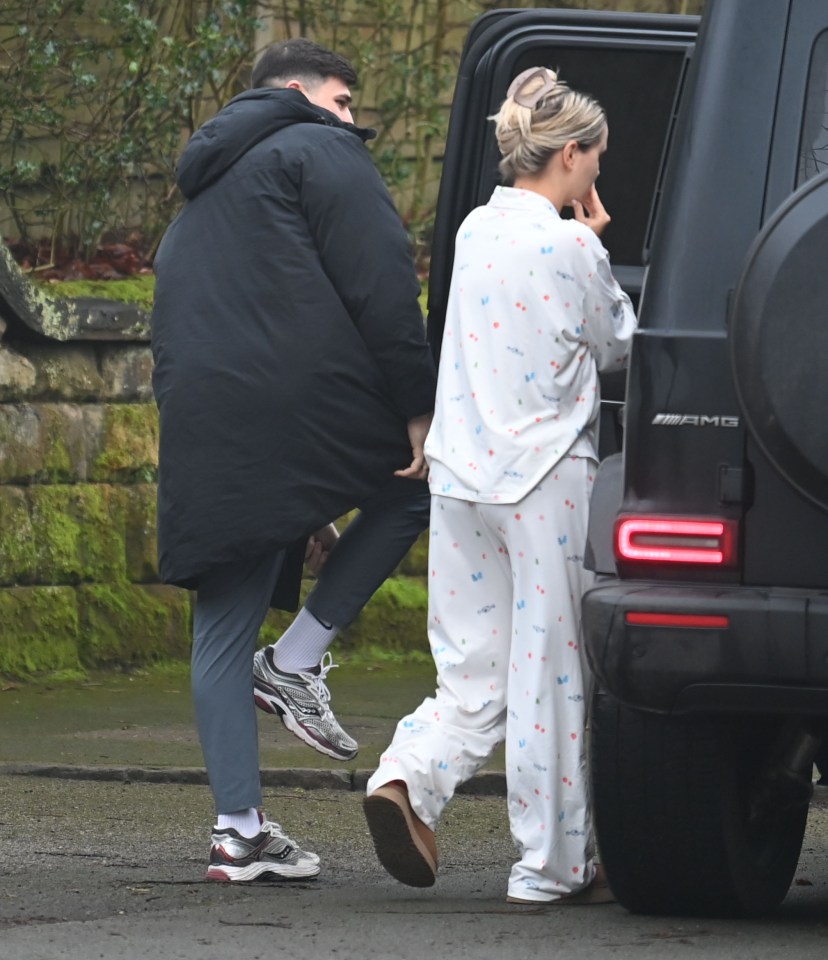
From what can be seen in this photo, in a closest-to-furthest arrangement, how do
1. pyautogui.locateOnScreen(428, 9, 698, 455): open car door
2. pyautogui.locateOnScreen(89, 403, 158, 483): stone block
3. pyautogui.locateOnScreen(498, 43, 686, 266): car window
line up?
pyautogui.locateOnScreen(428, 9, 698, 455): open car door
pyautogui.locateOnScreen(498, 43, 686, 266): car window
pyautogui.locateOnScreen(89, 403, 158, 483): stone block

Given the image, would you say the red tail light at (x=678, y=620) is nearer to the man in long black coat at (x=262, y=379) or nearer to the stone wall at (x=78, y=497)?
the man in long black coat at (x=262, y=379)

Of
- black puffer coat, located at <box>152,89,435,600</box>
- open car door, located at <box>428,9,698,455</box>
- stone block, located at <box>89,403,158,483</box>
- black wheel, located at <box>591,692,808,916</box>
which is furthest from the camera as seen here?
stone block, located at <box>89,403,158,483</box>

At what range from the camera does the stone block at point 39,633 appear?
8.04m

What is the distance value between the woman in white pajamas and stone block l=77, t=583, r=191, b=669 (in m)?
3.83

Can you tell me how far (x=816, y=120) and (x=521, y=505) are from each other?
945 millimetres

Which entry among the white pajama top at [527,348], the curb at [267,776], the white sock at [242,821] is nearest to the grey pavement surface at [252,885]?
the curb at [267,776]

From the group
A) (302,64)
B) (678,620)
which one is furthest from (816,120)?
(302,64)

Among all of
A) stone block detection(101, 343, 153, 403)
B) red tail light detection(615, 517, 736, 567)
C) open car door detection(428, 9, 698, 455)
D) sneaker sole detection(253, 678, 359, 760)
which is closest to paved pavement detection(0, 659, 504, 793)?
stone block detection(101, 343, 153, 403)

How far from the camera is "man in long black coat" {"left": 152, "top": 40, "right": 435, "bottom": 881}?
4.86m

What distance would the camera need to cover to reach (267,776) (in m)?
6.32

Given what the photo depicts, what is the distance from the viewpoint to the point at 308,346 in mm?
4863

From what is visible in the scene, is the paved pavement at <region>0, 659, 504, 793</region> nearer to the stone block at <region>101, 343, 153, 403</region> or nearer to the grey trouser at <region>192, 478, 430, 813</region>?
the stone block at <region>101, 343, 153, 403</region>

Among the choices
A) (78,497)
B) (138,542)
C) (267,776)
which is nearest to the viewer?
(267,776)

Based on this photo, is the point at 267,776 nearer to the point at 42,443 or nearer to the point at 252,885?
the point at 252,885
